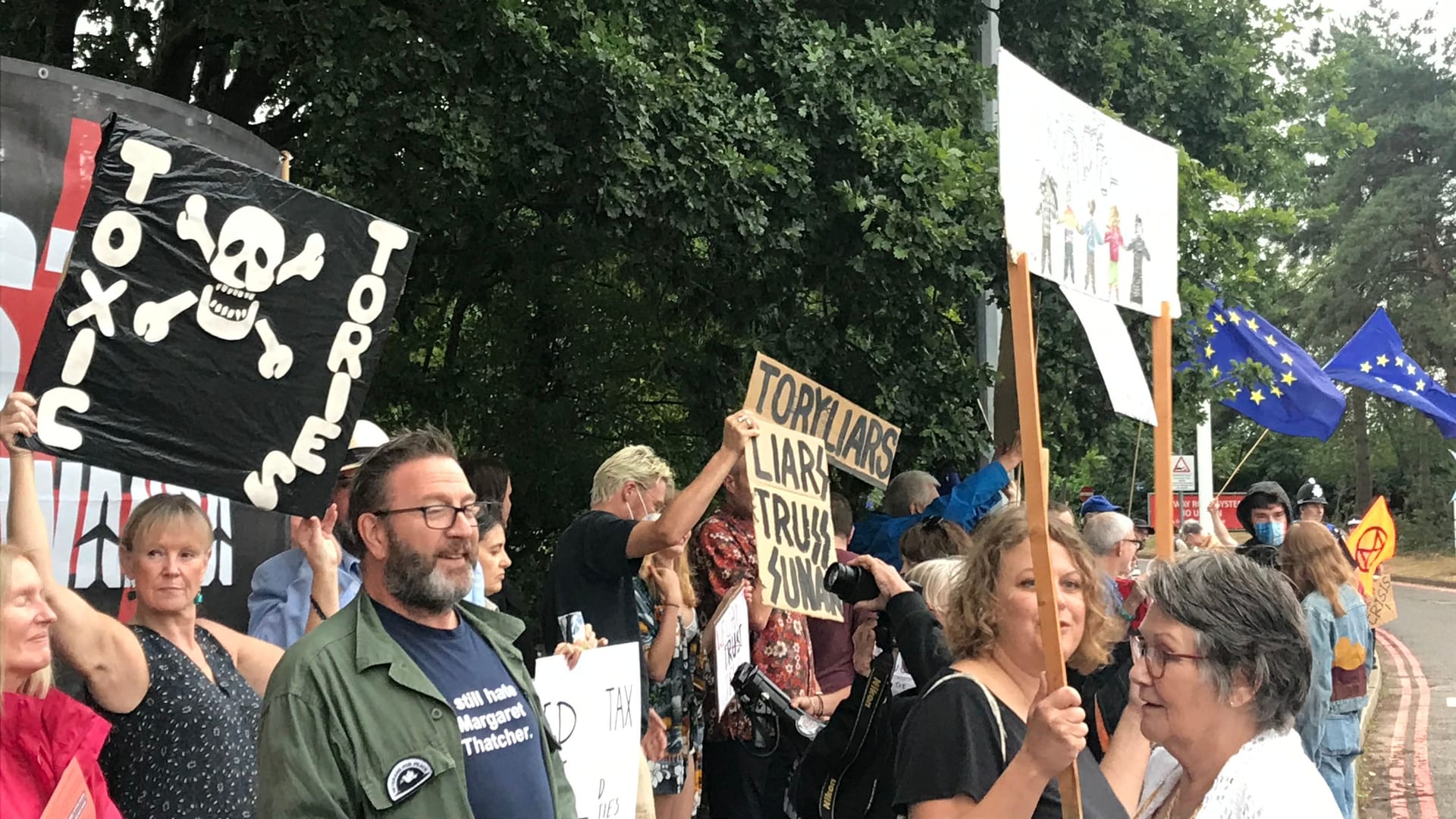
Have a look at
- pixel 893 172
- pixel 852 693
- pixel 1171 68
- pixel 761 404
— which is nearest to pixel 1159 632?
pixel 852 693

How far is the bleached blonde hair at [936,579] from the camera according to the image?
450 cm

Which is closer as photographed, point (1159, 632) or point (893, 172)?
point (1159, 632)

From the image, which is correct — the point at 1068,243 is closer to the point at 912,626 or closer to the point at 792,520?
the point at 912,626

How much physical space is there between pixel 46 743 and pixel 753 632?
3452 mm

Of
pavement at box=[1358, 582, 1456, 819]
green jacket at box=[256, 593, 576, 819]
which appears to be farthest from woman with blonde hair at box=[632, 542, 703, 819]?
pavement at box=[1358, 582, 1456, 819]

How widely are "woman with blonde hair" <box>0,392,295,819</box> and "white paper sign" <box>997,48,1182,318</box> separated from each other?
7.89 feet

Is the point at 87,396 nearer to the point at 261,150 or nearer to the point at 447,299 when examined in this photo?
the point at 261,150

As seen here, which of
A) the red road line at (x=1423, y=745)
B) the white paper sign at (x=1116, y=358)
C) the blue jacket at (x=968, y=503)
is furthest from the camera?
the red road line at (x=1423, y=745)

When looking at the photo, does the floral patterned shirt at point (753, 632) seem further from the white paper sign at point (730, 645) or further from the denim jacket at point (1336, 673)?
the denim jacket at point (1336, 673)

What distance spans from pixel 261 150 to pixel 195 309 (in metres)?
2.02

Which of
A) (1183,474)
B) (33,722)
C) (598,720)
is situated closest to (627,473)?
(598,720)

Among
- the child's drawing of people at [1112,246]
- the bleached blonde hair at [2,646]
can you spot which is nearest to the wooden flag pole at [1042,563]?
the child's drawing of people at [1112,246]

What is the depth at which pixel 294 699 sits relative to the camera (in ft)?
9.75

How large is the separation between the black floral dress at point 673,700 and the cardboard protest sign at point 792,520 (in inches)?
16.9
